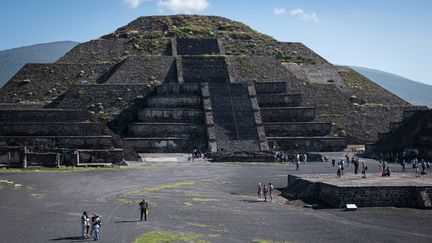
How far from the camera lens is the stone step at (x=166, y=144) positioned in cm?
5456

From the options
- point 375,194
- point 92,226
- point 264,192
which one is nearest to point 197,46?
point 264,192

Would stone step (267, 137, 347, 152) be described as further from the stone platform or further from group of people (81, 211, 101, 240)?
group of people (81, 211, 101, 240)

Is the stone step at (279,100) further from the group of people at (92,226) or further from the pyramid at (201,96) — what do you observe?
the group of people at (92,226)

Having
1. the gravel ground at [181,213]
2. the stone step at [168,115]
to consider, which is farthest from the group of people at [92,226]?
the stone step at [168,115]

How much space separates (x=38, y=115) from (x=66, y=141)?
14.0 ft

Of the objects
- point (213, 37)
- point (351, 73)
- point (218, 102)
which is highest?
point (213, 37)

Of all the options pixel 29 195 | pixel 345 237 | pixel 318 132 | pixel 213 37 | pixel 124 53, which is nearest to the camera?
pixel 345 237

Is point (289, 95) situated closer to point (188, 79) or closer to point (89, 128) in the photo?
point (188, 79)

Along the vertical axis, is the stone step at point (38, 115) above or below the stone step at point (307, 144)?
above

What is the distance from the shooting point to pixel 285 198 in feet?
107

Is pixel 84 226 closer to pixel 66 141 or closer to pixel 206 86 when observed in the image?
pixel 66 141

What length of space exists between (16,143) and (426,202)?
3207cm

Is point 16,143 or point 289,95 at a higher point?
point 289,95

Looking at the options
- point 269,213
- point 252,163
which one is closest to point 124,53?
point 252,163
